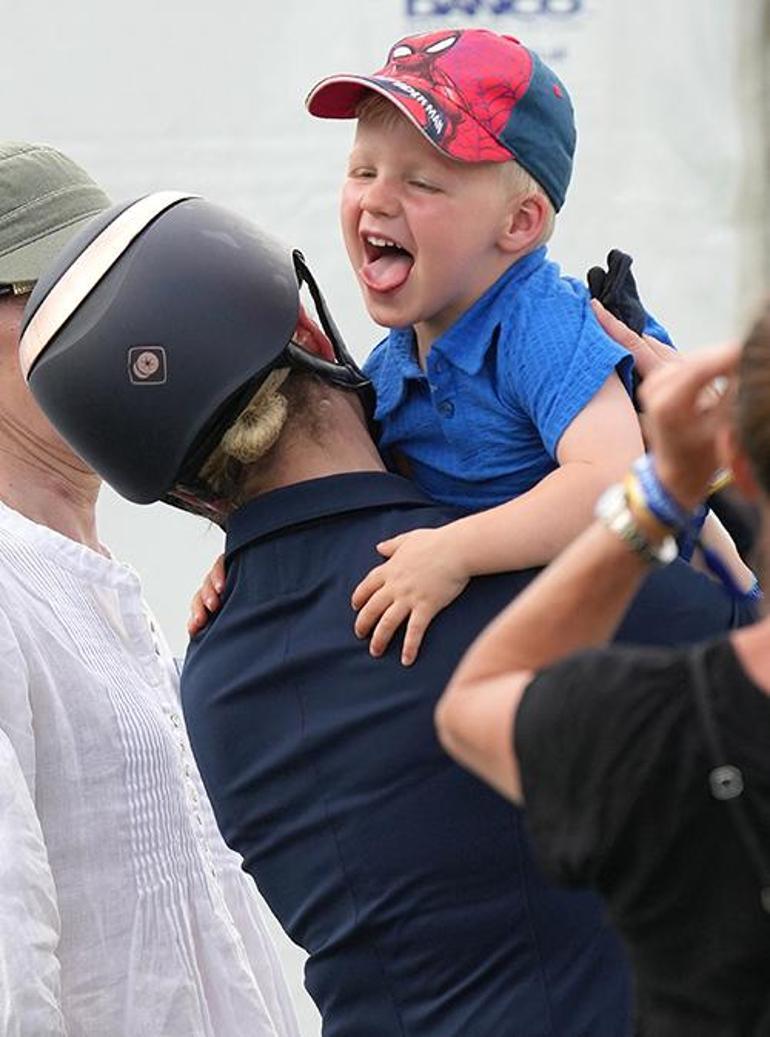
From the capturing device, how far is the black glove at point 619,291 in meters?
2.18

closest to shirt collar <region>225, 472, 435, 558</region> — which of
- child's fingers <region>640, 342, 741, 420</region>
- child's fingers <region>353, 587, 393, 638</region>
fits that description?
child's fingers <region>353, 587, 393, 638</region>

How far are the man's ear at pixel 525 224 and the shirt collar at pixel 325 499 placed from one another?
0.83ft

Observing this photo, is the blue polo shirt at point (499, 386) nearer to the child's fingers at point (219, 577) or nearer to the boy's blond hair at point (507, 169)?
the boy's blond hair at point (507, 169)

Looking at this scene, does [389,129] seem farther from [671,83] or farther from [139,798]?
[671,83]

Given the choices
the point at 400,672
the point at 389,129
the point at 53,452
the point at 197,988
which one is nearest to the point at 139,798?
the point at 197,988

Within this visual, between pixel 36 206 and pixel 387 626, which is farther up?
pixel 36 206

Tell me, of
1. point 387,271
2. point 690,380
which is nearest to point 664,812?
point 690,380

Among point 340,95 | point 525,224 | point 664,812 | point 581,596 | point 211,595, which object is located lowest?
point 211,595

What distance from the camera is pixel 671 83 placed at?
13.3ft

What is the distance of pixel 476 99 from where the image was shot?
2.09 m

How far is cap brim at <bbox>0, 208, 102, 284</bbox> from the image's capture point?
2662mm

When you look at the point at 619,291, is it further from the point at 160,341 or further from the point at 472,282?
the point at 160,341

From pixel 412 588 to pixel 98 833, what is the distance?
70 cm

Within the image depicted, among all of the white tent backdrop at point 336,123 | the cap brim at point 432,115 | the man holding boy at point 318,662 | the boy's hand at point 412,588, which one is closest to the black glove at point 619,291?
the cap brim at point 432,115
